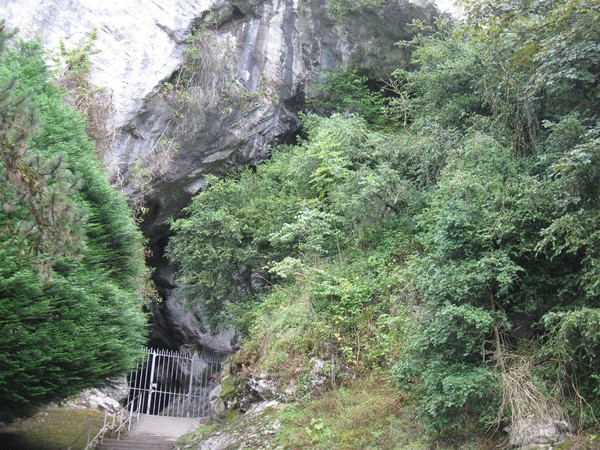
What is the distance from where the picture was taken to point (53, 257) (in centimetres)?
566

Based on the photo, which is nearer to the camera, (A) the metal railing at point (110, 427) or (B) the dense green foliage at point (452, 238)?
(B) the dense green foliage at point (452, 238)

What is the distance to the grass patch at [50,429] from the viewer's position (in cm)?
1075

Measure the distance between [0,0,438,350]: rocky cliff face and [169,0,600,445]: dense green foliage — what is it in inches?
75.5

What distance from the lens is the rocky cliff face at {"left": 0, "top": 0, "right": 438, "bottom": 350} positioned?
1446 cm

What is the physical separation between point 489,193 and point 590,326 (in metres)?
2.74

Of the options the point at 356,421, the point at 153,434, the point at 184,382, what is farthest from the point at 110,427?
the point at 184,382

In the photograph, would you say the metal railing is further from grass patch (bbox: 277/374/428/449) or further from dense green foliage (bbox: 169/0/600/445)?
grass patch (bbox: 277/374/428/449)

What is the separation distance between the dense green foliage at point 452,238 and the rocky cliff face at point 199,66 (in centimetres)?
192

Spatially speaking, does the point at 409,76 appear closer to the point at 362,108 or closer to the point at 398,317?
the point at 362,108

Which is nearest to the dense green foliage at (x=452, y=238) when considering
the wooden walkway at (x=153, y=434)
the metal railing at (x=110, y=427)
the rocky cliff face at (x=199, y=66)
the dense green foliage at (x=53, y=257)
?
the rocky cliff face at (x=199, y=66)

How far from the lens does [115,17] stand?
581 inches

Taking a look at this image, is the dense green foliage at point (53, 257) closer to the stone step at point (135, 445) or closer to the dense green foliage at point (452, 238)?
the dense green foliage at point (452, 238)

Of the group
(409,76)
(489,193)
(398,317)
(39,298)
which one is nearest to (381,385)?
(398,317)

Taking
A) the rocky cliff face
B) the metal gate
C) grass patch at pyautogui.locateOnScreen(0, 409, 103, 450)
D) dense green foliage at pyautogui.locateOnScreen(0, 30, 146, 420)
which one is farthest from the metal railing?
the metal gate
